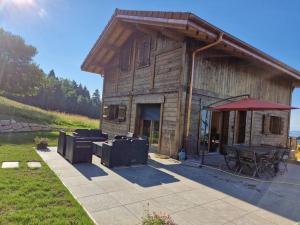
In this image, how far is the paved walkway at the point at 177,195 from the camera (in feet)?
11.2

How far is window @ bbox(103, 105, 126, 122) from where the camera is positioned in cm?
1181

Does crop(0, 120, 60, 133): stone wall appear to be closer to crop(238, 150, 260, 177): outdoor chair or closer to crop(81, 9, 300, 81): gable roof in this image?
crop(81, 9, 300, 81): gable roof

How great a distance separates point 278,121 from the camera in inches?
503

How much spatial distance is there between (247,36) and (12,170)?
10.6 metres

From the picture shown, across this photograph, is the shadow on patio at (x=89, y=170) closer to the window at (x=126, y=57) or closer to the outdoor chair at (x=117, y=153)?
the outdoor chair at (x=117, y=153)

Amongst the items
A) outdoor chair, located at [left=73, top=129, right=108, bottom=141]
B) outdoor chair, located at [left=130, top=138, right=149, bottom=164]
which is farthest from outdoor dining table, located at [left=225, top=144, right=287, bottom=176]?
outdoor chair, located at [left=73, top=129, right=108, bottom=141]

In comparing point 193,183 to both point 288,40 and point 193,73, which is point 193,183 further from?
point 288,40

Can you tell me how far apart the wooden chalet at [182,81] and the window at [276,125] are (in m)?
0.06

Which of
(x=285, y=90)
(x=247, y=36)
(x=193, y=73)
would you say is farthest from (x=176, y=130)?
(x=285, y=90)

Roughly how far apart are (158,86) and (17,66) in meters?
23.2

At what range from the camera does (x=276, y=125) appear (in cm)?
1273

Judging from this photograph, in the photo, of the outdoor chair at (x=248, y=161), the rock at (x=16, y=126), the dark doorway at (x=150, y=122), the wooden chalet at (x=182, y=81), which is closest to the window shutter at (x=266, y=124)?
the wooden chalet at (x=182, y=81)

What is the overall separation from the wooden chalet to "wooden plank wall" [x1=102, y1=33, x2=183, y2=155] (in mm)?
38

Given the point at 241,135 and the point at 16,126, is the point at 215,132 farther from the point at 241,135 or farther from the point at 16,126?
Result: the point at 16,126
